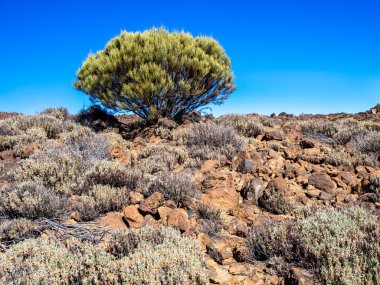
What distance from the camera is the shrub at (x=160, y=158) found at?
5.93 meters

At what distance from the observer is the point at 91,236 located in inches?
147

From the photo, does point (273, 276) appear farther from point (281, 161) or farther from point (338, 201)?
point (281, 161)

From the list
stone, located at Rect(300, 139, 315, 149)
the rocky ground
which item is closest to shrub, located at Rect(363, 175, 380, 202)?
the rocky ground

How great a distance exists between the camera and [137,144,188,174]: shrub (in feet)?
19.5

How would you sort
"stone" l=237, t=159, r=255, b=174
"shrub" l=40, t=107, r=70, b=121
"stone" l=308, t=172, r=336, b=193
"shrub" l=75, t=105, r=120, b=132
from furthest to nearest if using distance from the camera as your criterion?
"shrub" l=40, t=107, r=70, b=121, "shrub" l=75, t=105, r=120, b=132, "stone" l=237, t=159, r=255, b=174, "stone" l=308, t=172, r=336, b=193

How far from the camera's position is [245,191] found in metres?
4.99

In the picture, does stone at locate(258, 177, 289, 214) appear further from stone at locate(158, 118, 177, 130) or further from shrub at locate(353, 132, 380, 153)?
stone at locate(158, 118, 177, 130)

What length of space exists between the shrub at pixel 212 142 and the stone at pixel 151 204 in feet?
7.07

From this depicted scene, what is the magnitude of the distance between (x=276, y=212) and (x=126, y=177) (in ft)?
7.48

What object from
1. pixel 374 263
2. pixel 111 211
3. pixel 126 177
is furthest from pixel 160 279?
pixel 126 177

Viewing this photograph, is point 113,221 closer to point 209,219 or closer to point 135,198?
point 135,198

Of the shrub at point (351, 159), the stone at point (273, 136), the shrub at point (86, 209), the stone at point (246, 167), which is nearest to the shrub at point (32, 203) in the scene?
the shrub at point (86, 209)

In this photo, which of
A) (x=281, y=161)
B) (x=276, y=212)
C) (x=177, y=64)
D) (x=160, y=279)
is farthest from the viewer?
(x=177, y=64)

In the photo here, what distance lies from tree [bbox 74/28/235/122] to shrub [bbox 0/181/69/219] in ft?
16.6
